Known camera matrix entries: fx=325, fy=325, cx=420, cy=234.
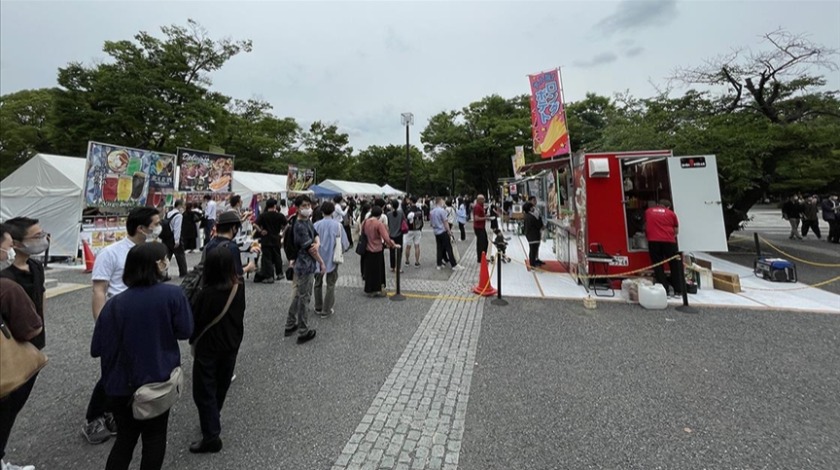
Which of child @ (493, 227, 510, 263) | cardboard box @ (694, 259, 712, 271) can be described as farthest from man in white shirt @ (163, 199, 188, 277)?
cardboard box @ (694, 259, 712, 271)

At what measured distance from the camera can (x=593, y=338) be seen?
4461 mm

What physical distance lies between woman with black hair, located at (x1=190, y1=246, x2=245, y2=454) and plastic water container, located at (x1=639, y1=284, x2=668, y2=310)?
621cm

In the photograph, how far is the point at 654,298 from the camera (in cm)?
560

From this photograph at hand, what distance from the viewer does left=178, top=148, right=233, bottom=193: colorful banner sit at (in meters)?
12.5

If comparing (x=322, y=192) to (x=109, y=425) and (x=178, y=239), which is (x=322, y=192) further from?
(x=109, y=425)

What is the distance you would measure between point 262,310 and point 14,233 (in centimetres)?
351

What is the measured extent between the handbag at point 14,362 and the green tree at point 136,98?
75.2 feet

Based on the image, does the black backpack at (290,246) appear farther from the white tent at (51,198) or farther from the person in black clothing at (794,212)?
the person in black clothing at (794,212)

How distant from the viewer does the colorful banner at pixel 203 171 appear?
12.5 m

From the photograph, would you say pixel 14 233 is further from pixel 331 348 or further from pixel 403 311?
pixel 403 311

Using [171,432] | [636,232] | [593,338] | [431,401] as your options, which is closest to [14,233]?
[171,432]

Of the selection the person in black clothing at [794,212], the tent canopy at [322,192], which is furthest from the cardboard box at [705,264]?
the tent canopy at [322,192]

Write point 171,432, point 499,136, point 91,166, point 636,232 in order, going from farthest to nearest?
1. point 499,136
2. point 91,166
3. point 636,232
4. point 171,432

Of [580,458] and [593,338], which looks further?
[593,338]
